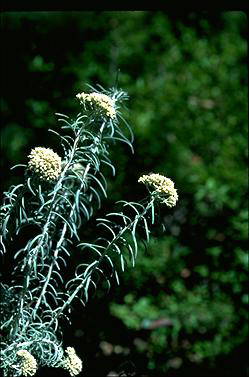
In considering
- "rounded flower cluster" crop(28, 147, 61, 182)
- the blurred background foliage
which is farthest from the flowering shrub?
the blurred background foliage

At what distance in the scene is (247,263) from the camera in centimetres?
368

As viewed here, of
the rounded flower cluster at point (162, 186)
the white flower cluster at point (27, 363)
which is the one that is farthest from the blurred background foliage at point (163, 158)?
the rounded flower cluster at point (162, 186)

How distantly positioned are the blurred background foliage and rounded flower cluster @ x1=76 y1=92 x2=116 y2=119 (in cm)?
143

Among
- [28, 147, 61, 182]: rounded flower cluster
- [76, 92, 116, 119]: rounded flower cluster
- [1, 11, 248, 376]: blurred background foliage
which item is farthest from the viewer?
[1, 11, 248, 376]: blurred background foliage

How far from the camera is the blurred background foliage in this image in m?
3.71

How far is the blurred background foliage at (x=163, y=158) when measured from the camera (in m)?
3.71

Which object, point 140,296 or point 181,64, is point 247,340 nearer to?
point 140,296

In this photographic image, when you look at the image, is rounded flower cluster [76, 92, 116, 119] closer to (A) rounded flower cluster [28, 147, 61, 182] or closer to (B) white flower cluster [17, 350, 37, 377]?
(A) rounded flower cluster [28, 147, 61, 182]

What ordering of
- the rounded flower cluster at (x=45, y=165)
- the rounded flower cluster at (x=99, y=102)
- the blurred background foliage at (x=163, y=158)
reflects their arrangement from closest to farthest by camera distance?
1. the rounded flower cluster at (x=45, y=165)
2. the rounded flower cluster at (x=99, y=102)
3. the blurred background foliage at (x=163, y=158)

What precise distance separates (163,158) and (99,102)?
1.89m

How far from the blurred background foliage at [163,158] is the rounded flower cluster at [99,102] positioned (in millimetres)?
1435

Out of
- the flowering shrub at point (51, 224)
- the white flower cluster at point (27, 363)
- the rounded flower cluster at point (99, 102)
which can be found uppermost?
the rounded flower cluster at point (99, 102)

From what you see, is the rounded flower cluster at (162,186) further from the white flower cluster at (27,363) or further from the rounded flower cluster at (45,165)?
the white flower cluster at (27,363)

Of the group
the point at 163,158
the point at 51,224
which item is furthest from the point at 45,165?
the point at 163,158
